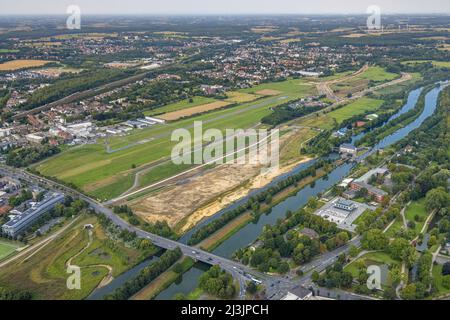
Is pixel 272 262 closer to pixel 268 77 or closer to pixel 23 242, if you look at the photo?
pixel 23 242

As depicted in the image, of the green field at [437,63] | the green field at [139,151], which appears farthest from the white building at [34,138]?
the green field at [437,63]

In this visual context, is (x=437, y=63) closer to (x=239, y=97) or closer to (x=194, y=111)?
(x=239, y=97)

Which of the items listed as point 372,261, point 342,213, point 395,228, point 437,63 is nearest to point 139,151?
point 342,213

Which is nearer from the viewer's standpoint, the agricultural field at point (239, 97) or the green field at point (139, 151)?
the green field at point (139, 151)

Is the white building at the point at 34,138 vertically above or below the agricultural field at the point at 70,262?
above

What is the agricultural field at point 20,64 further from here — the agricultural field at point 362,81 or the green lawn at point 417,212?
the green lawn at point 417,212

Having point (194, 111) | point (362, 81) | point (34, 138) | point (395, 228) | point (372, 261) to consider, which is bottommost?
point (372, 261)

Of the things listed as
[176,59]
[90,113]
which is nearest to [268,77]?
[176,59]
